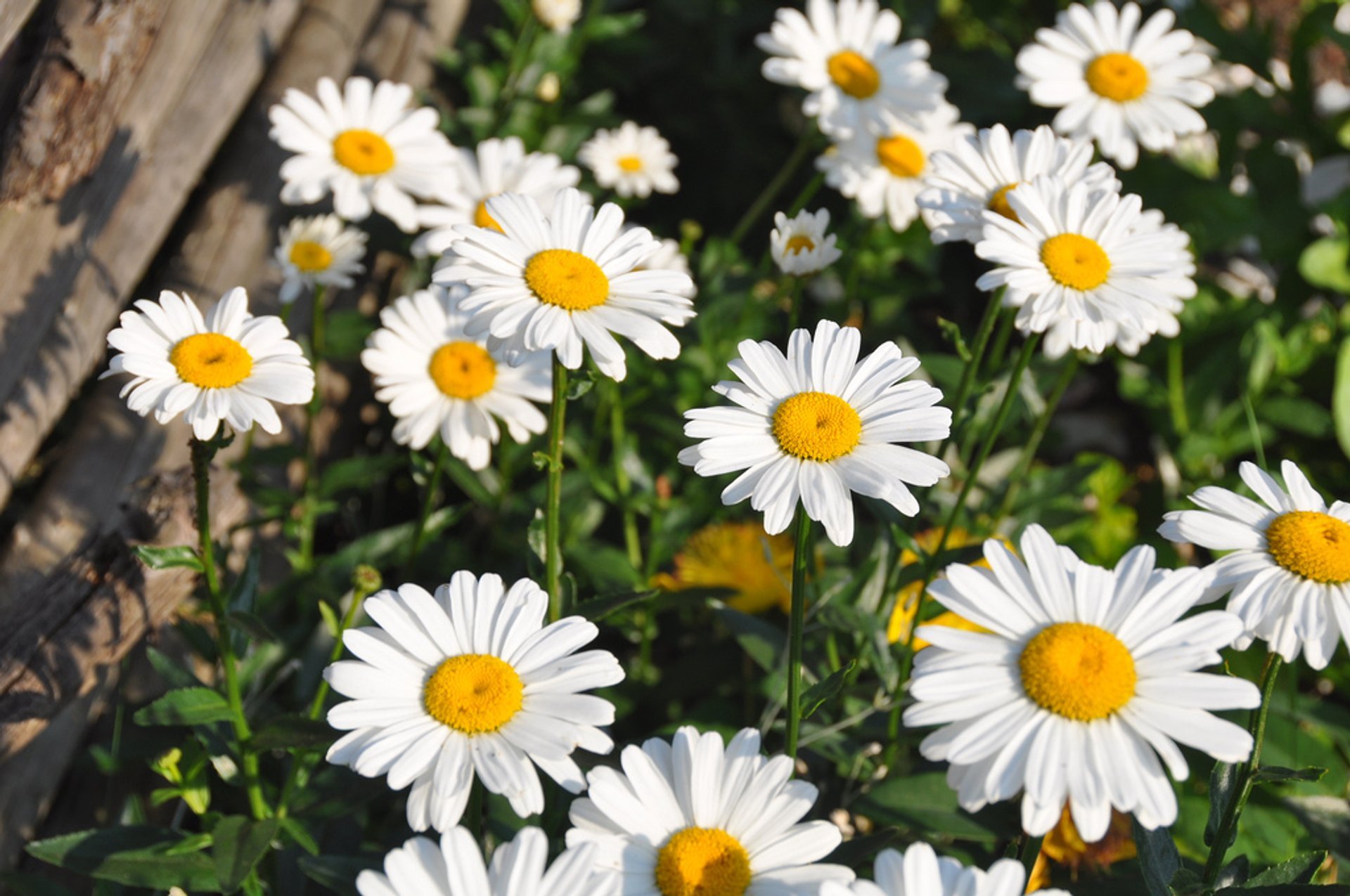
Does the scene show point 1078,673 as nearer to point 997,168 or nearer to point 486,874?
point 486,874

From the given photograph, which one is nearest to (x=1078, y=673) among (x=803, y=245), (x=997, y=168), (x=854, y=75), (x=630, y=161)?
(x=997, y=168)

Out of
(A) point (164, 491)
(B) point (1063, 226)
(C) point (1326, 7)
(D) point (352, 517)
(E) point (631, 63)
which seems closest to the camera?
(B) point (1063, 226)

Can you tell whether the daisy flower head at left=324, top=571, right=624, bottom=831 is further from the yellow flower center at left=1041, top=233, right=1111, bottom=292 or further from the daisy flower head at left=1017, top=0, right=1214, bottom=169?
the daisy flower head at left=1017, top=0, right=1214, bottom=169

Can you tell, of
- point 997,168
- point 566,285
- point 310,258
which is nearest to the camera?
point 566,285

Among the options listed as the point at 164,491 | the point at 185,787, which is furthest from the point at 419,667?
the point at 164,491

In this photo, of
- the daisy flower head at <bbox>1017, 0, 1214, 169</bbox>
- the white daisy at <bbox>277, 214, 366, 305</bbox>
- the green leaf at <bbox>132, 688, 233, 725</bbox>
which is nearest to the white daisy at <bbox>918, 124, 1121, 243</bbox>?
the daisy flower head at <bbox>1017, 0, 1214, 169</bbox>

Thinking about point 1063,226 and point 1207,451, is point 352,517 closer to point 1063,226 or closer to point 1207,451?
point 1063,226
